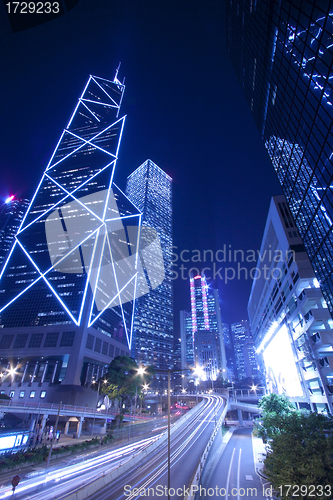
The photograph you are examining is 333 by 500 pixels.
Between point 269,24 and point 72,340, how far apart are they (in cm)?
8724

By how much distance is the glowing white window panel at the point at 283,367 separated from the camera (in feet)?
182

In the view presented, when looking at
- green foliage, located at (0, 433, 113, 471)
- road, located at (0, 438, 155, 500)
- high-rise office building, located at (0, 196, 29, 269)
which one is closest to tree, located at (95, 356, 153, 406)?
green foliage, located at (0, 433, 113, 471)

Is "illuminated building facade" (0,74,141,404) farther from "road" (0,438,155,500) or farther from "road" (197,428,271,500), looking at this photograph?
"road" (197,428,271,500)

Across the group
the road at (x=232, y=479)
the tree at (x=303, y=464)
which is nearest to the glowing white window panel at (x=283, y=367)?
the road at (x=232, y=479)

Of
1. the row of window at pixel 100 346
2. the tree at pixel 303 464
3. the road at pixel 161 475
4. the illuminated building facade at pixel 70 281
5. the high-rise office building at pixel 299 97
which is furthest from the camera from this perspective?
the row of window at pixel 100 346

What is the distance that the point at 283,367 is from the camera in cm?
6481

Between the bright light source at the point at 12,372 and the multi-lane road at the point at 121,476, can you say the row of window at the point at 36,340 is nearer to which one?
the bright light source at the point at 12,372

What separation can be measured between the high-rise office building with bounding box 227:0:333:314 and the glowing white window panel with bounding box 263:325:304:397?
27.3m

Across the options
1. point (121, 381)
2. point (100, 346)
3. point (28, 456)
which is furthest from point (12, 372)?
point (28, 456)

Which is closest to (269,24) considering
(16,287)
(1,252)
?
(16,287)

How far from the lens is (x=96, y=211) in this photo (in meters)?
102

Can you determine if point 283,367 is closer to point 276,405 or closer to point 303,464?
point 276,405

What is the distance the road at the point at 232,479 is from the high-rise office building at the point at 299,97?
83.6 feet

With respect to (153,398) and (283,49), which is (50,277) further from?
(283,49)
